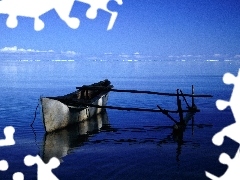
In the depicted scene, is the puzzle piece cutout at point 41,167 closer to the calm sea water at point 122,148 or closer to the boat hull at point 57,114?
the calm sea water at point 122,148

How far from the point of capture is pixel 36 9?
560cm

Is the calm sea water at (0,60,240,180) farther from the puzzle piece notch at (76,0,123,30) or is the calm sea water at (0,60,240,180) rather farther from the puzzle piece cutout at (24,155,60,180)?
the puzzle piece notch at (76,0,123,30)

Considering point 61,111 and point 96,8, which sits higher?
point 96,8

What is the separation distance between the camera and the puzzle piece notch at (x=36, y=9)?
5430mm

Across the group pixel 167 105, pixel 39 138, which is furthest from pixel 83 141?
pixel 167 105

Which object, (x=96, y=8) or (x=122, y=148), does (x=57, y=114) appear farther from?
(x=96, y=8)

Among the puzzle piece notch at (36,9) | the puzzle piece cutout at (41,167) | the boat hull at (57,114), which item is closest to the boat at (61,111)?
the boat hull at (57,114)

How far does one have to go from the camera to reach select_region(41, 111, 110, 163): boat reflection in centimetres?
1370
